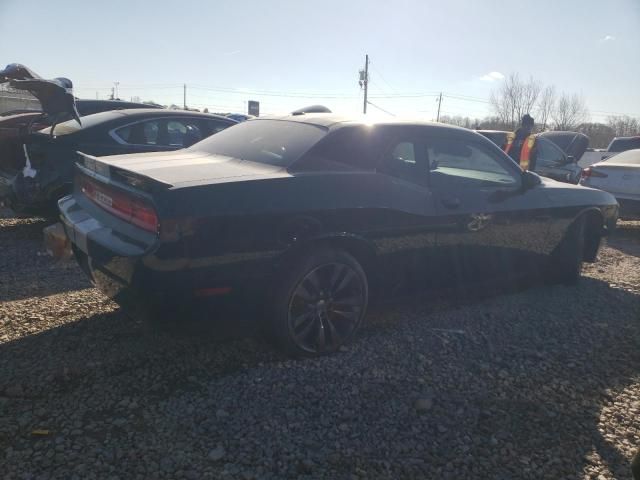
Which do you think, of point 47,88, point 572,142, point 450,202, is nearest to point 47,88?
point 47,88

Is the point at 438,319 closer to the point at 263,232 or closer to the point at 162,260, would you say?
the point at 263,232

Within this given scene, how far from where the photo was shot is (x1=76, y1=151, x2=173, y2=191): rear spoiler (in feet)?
8.13

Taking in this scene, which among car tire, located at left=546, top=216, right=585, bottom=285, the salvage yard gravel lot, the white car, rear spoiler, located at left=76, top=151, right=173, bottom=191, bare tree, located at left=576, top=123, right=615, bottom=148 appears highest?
bare tree, located at left=576, top=123, right=615, bottom=148

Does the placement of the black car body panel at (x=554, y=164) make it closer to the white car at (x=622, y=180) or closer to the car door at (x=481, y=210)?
the white car at (x=622, y=180)

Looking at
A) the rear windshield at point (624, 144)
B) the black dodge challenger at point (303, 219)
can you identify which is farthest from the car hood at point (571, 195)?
the rear windshield at point (624, 144)

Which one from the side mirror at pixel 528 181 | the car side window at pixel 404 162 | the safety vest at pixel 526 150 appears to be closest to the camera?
the car side window at pixel 404 162

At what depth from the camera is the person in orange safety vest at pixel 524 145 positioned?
7.70 meters

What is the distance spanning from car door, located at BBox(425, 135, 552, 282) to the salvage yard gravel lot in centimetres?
45

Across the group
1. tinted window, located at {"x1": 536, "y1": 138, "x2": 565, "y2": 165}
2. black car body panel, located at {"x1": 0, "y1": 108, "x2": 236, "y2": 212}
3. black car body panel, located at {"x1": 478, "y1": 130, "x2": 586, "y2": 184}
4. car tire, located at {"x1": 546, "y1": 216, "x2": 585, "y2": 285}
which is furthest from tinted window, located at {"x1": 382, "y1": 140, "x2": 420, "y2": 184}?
tinted window, located at {"x1": 536, "y1": 138, "x2": 565, "y2": 165}

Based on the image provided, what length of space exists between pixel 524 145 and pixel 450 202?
197 inches

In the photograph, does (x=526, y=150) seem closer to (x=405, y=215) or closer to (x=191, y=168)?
(x=405, y=215)

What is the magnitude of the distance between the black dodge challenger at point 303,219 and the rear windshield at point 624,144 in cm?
1318

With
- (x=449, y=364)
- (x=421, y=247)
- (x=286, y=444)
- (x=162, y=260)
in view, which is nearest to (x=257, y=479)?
(x=286, y=444)

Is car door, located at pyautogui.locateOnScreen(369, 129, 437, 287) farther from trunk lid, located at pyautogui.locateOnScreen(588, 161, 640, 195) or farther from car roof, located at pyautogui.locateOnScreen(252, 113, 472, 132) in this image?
trunk lid, located at pyautogui.locateOnScreen(588, 161, 640, 195)
